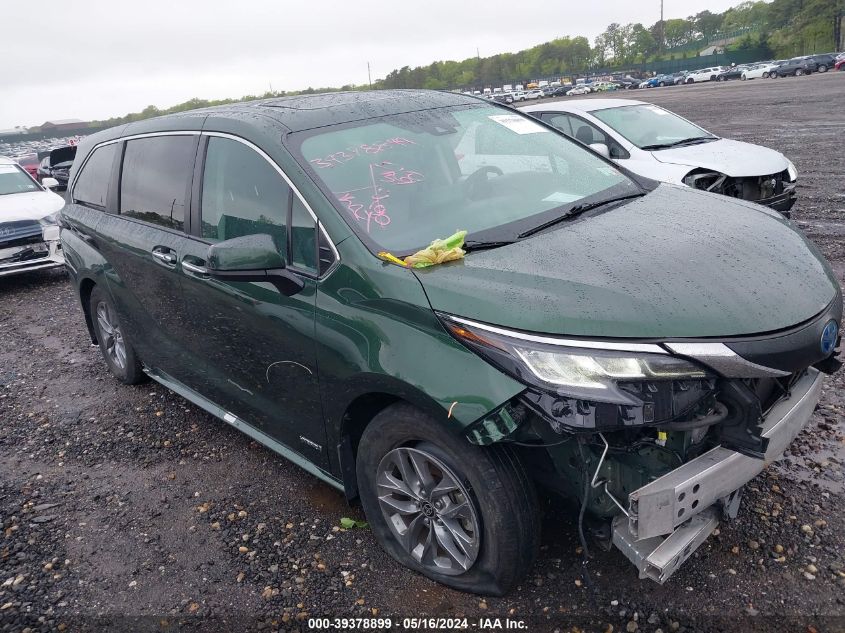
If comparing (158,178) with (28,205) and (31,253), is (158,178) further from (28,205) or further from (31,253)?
(28,205)

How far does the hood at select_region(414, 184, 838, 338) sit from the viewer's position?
2.25 meters

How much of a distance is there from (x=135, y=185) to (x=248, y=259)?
179cm

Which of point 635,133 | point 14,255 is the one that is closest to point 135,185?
point 14,255

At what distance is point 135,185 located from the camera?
13.8 ft

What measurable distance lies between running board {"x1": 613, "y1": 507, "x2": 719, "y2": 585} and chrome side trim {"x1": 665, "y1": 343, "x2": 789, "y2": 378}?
1.70 feet

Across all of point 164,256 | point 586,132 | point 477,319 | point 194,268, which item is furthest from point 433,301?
point 586,132

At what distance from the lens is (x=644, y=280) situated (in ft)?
7.80

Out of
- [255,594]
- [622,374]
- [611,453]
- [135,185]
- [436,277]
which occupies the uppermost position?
[135,185]

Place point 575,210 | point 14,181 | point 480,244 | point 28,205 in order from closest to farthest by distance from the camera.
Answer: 1. point 480,244
2. point 575,210
3. point 28,205
4. point 14,181

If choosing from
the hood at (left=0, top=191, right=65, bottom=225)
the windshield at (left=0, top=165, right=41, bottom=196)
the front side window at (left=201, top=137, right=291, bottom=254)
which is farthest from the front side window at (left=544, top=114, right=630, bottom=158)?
the windshield at (left=0, top=165, right=41, bottom=196)

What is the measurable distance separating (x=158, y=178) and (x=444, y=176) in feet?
5.94

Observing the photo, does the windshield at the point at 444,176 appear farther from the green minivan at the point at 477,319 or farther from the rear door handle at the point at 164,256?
the rear door handle at the point at 164,256

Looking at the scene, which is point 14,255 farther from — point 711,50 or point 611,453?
point 711,50

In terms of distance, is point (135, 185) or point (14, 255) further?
point (14, 255)
